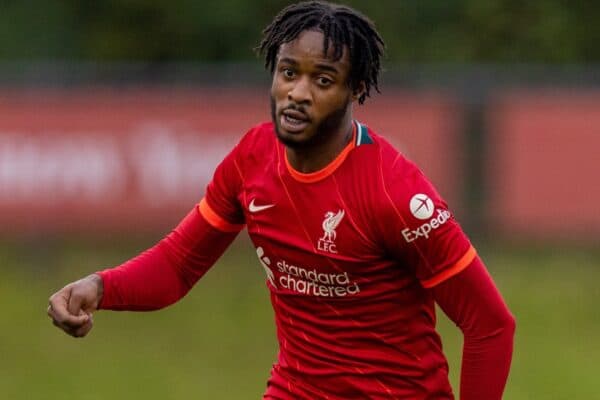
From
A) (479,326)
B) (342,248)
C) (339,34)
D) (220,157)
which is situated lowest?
(479,326)

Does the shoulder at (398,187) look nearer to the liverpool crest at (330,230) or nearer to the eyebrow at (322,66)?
the liverpool crest at (330,230)

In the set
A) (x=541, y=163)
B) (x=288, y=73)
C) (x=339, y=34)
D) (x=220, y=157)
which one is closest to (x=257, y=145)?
(x=288, y=73)

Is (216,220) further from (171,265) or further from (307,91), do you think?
(307,91)

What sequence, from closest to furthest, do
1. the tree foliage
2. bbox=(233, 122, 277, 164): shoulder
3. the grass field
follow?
1. bbox=(233, 122, 277, 164): shoulder
2. the grass field
3. the tree foliage

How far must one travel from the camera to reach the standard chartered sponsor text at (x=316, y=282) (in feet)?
16.3

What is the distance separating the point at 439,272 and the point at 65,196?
8208 mm

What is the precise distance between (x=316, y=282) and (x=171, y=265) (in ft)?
2.20

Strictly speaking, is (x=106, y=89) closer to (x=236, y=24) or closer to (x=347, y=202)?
(x=236, y=24)

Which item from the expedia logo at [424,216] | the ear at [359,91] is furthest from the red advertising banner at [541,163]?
the expedia logo at [424,216]

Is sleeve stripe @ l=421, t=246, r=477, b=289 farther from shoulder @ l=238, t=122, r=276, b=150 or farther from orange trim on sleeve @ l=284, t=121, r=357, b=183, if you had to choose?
shoulder @ l=238, t=122, r=276, b=150

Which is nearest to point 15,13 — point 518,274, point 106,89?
point 106,89

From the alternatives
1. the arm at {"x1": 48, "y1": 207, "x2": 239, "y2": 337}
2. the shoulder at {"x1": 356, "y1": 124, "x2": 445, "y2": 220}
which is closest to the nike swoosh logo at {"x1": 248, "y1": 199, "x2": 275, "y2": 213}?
the arm at {"x1": 48, "y1": 207, "x2": 239, "y2": 337}

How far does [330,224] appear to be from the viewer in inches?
192

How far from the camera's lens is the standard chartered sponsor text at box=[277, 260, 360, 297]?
4965 millimetres
